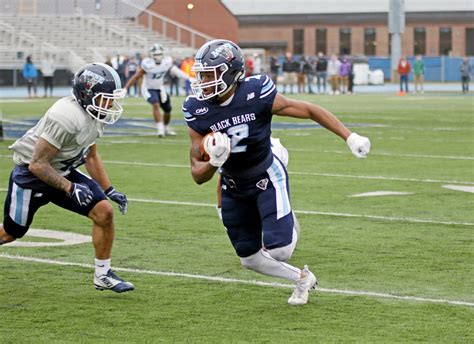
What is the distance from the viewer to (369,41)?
66.4 m

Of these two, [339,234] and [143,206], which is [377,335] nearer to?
[339,234]

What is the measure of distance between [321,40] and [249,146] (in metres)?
61.2

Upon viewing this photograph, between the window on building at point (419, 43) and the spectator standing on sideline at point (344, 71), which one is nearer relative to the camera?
the spectator standing on sideline at point (344, 71)

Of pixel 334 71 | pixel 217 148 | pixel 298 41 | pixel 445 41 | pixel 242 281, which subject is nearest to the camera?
pixel 217 148

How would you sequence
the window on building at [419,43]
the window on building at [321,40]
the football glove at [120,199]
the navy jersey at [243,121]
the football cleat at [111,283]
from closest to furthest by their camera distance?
the navy jersey at [243,121]
the football cleat at [111,283]
the football glove at [120,199]
the window on building at [419,43]
the window on building at [321,40]

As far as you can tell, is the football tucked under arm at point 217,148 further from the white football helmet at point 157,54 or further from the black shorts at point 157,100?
the white football helmet at point 157,54

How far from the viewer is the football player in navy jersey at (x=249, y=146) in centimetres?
621

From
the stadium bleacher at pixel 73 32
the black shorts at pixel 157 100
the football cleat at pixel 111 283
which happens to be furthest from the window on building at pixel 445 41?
the football cleat at pixel 111 283

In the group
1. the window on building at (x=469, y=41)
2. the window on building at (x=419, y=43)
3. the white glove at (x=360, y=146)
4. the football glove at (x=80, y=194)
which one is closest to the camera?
the white glove at (x=360, y=146)

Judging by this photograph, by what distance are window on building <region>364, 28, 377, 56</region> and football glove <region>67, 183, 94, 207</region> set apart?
60253 millimetres

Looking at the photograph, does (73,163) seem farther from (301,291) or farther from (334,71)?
(334,71)

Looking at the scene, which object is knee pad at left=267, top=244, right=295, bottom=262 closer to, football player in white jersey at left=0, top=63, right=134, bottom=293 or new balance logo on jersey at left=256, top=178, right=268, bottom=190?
new balance logo on jersey at left=256, top=178, right=268, bottom=190

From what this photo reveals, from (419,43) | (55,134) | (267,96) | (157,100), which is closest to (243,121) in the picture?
(267,96)

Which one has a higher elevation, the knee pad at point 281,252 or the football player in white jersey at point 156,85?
the football player in white jersey at point 156,85
